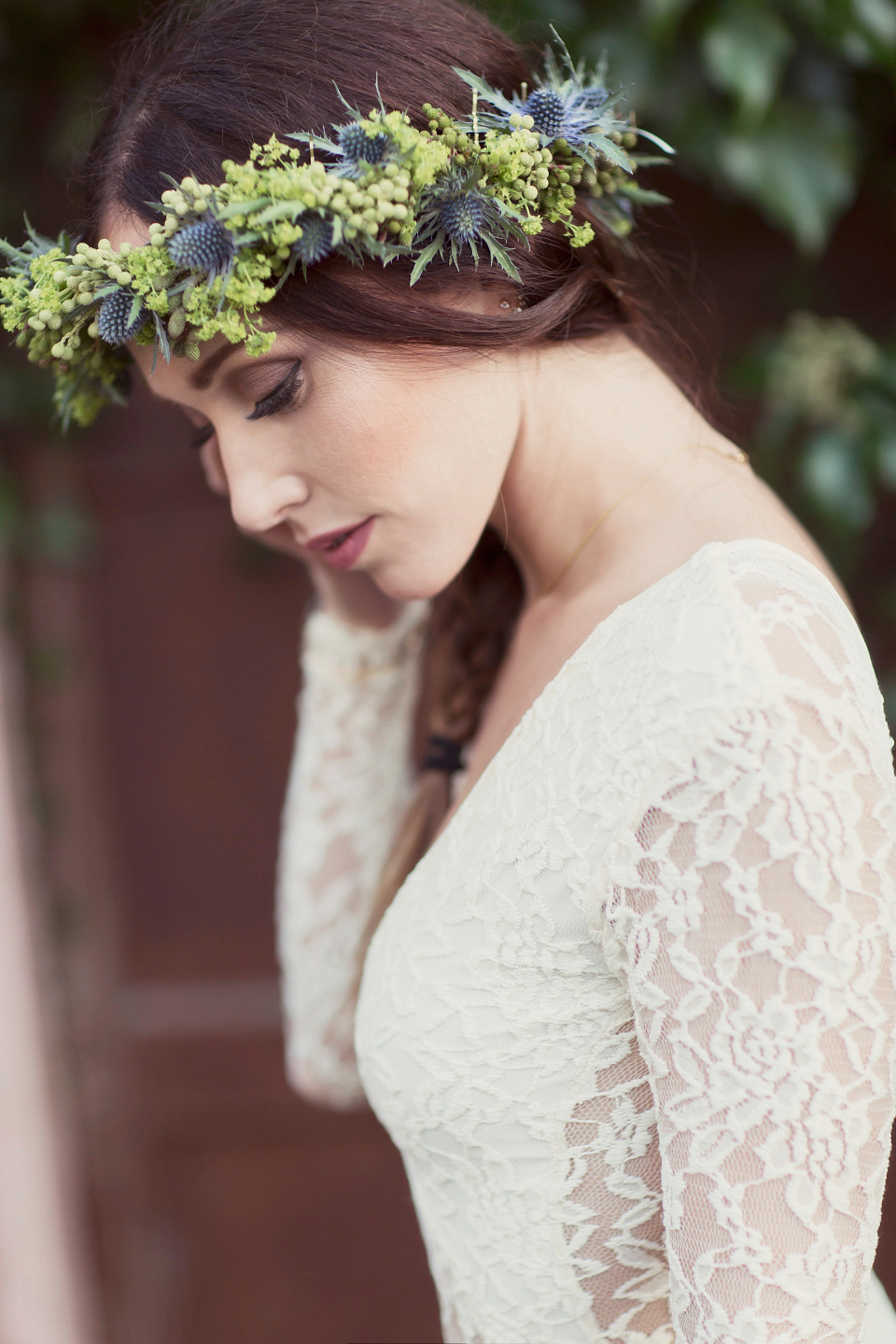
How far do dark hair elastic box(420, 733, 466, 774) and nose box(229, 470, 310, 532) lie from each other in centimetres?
46

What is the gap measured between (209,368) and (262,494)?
0.37 ft

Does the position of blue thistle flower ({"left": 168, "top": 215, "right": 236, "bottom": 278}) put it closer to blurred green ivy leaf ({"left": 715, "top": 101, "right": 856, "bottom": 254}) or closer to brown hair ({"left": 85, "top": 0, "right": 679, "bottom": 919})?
brown hair ({"left": 85, "top": 0, "right": 679, "bottom": 919})

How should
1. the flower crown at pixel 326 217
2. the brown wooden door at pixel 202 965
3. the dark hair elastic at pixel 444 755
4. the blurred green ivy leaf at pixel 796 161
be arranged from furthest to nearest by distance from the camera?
the brown wooden door at pixel 202 965
the blurred green ivy leaf at pixel 796 161
the dark hair elastic at pixel 444 755
the flower crown at pixel 326 217

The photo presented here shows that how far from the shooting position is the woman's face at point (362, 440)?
82 centimetres

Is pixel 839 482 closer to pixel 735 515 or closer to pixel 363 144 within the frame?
pixel 735 515

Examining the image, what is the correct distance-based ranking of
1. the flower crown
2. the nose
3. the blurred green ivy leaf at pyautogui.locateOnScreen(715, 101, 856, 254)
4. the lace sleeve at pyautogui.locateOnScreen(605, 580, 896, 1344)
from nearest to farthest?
the lace sleeve at pyautogui.locateOnScreen(605, 580, 896, 1344)
the flower crown
the nose
the blurred green ivy leaf at pyautogui.locateOnScreen(715, 101, 856, 254)

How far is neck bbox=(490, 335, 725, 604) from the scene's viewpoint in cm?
90

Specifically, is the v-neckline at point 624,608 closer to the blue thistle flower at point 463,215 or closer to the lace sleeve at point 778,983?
the lace sleeve at point 778,983

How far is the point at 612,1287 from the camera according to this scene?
2.70ft

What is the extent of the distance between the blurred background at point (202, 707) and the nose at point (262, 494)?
867 mm

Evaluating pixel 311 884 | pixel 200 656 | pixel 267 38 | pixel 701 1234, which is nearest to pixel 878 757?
pixel 701 1234

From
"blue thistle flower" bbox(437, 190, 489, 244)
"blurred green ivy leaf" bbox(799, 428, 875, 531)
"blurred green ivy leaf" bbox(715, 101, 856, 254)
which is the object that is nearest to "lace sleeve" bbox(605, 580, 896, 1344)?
"blue thistle flower" bbox(437, 190, 489, 244)

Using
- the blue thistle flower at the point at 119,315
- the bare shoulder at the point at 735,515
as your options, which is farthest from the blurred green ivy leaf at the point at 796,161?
the blue thistle flower at the point at 119,315

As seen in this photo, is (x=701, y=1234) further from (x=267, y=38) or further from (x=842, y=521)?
(x=842, y=521)
